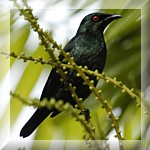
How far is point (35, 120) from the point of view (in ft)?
3.74

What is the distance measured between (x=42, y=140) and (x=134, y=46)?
371mm

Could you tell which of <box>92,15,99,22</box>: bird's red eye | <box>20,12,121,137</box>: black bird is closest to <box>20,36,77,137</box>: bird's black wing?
<box>20,12,121,137</box>: black bird

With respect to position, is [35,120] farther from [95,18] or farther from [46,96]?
[95,18]

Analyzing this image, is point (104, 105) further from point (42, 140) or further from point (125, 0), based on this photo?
point (125, 0)

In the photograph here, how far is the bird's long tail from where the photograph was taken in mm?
1122

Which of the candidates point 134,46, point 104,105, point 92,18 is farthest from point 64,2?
point 104,105

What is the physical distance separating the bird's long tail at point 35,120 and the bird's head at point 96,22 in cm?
24

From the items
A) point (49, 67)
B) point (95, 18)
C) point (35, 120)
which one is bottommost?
point (35, 120)

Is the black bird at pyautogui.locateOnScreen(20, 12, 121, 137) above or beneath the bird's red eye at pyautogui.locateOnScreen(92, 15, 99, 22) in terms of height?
beneath

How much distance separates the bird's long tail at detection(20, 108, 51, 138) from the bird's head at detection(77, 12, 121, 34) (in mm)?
242

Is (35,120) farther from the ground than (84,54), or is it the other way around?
(84,54)

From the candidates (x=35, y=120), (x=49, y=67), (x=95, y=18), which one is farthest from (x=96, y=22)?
(x=35, y=120)

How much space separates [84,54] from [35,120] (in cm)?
21

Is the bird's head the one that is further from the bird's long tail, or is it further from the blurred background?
the bird's long tail
